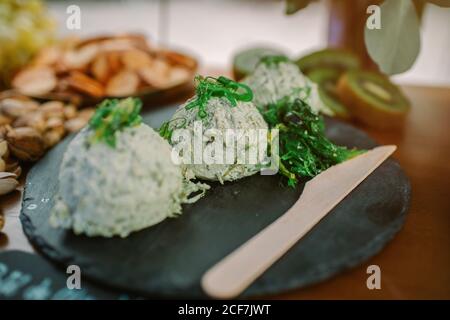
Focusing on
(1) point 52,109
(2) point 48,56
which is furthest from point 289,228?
(2) point 48,56

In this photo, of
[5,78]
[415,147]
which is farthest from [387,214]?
[5,78]

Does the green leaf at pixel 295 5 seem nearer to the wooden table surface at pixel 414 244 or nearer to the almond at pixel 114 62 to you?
the wooden table surface at pixel 414 244

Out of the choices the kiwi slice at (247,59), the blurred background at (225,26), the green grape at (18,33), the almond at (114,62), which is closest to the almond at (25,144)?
the almond at (114,62)

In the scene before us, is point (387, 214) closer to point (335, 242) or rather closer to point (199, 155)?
point (335, 242)

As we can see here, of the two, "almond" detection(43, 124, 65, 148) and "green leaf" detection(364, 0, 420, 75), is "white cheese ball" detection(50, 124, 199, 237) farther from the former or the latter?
"green leaf" detection(364, 0, 420, 75)

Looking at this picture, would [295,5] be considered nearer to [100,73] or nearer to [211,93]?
[211,93]

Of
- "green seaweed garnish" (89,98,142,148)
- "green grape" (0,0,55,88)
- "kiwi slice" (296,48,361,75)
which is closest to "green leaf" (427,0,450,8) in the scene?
"kiwi slice" (296,48,361,75)

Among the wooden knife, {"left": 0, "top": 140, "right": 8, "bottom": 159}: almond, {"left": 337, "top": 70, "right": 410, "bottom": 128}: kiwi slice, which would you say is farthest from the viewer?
{"left": 337, "top": 70, "right": 410, "bottom": 128}: kiwi slice
